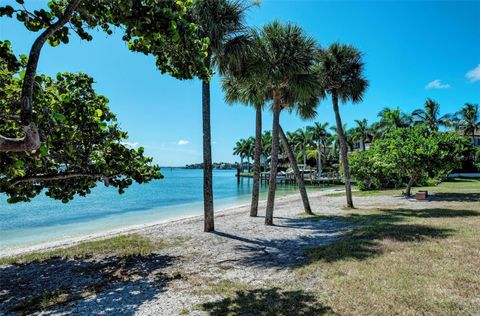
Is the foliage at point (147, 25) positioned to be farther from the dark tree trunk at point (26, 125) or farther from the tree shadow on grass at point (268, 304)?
the tree shadow on grass at point (268, 304)

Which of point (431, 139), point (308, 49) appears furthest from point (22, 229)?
point (431, 139)

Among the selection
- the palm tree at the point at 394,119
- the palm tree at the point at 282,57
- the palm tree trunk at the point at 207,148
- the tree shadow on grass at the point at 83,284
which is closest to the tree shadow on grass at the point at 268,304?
the tree shadow on grass at the point at 83,284

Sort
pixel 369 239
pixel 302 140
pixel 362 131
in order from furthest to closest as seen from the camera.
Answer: pixel 302 140 → pixel 362 131 → pixel 369 239

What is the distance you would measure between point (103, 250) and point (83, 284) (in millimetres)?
3420

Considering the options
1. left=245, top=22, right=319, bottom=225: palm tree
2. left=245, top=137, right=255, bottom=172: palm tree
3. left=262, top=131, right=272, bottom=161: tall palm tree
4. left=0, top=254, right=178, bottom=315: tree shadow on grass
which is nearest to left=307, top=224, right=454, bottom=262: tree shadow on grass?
left=0, top=254, right=178, bottom=315: tree shadow on grass

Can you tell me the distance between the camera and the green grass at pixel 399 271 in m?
4.52

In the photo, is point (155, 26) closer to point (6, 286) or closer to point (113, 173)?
point (113, 173)

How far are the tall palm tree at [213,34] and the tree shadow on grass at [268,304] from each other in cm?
653

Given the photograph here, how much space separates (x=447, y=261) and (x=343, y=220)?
6880 millimetres

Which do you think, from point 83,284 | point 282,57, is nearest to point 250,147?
point 282,57

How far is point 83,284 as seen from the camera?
6520mm

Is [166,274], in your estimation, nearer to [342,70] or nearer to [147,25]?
[147,25]

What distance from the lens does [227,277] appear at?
643 cm

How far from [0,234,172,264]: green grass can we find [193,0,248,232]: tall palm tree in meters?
2.51
